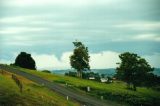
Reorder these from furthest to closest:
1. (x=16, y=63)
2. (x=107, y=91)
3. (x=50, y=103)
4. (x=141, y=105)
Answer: (x=16, y=63) < (x=107, y=91) < (x=141, y=105) < (x=50, y=103)

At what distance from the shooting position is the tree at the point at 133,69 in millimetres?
152000

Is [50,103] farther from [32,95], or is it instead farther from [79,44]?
[79,44]

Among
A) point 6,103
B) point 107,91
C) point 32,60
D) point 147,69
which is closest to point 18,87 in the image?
point 6,103

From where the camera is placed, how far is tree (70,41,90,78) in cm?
16800

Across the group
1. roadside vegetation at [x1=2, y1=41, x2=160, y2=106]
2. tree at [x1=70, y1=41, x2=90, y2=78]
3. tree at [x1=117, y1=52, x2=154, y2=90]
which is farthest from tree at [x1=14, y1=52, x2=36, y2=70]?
tree at [x1=117, y1=52, x2=154, y2=90]

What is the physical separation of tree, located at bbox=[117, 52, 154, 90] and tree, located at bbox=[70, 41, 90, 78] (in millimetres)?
18846

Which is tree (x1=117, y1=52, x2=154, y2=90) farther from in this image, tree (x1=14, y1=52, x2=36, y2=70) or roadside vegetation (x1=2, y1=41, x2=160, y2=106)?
tree (x1=14, y1=52, x2=36, y2=70)

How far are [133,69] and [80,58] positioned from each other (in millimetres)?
25068

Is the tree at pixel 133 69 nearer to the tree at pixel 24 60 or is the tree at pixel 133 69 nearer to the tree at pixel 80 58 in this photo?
the tree at pixel 80 58

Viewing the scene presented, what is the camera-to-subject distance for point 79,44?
17012cm

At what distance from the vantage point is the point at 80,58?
168 metres

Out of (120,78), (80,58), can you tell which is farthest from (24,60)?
(120,78)

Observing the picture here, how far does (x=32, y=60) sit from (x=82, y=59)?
1963 centimetres

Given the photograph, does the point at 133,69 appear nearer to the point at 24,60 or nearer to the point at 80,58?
the point at 80,58
